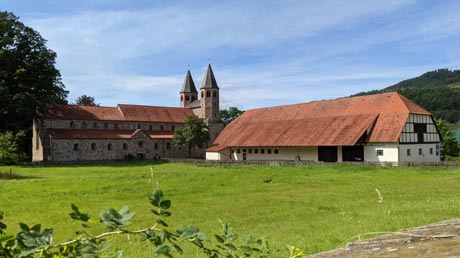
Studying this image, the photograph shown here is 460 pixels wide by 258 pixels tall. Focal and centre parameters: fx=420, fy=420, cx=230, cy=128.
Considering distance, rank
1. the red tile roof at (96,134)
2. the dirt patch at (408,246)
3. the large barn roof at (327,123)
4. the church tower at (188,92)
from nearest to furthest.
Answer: the dirt patch at (408,246) < the large barn roof at (327,123) < the red tile roof at (96,134) < the church tower at (188,92)

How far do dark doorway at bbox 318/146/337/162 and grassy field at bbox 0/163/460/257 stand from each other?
14.1 meters

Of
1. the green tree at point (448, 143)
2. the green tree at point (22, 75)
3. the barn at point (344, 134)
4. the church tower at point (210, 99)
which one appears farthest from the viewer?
the church tower at point (210, 99)

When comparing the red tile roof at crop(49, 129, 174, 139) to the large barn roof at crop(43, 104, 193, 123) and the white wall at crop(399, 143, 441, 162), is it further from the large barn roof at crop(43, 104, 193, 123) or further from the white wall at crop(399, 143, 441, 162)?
the white wall at crop(399, 143, 441, 162)

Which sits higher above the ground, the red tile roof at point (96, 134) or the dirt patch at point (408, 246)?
the red tile roof at point (96, 134)

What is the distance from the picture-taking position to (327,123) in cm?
4697

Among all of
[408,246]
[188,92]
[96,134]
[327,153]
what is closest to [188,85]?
[188,92]

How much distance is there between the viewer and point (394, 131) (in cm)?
4009

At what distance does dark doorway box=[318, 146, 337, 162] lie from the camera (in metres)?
43.8

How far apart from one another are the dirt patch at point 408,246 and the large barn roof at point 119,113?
62984 mm

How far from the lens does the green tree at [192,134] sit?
2544 inches

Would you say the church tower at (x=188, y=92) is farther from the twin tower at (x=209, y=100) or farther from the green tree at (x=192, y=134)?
the green tree at (x=192, y=134)

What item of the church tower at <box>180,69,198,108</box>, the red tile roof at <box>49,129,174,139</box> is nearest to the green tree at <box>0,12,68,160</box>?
the red tile roof at <box>49,129,174,139</box>

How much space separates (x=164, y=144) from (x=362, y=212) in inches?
2263

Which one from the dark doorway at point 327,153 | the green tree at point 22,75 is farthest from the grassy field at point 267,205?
the green tree at point 22,75
